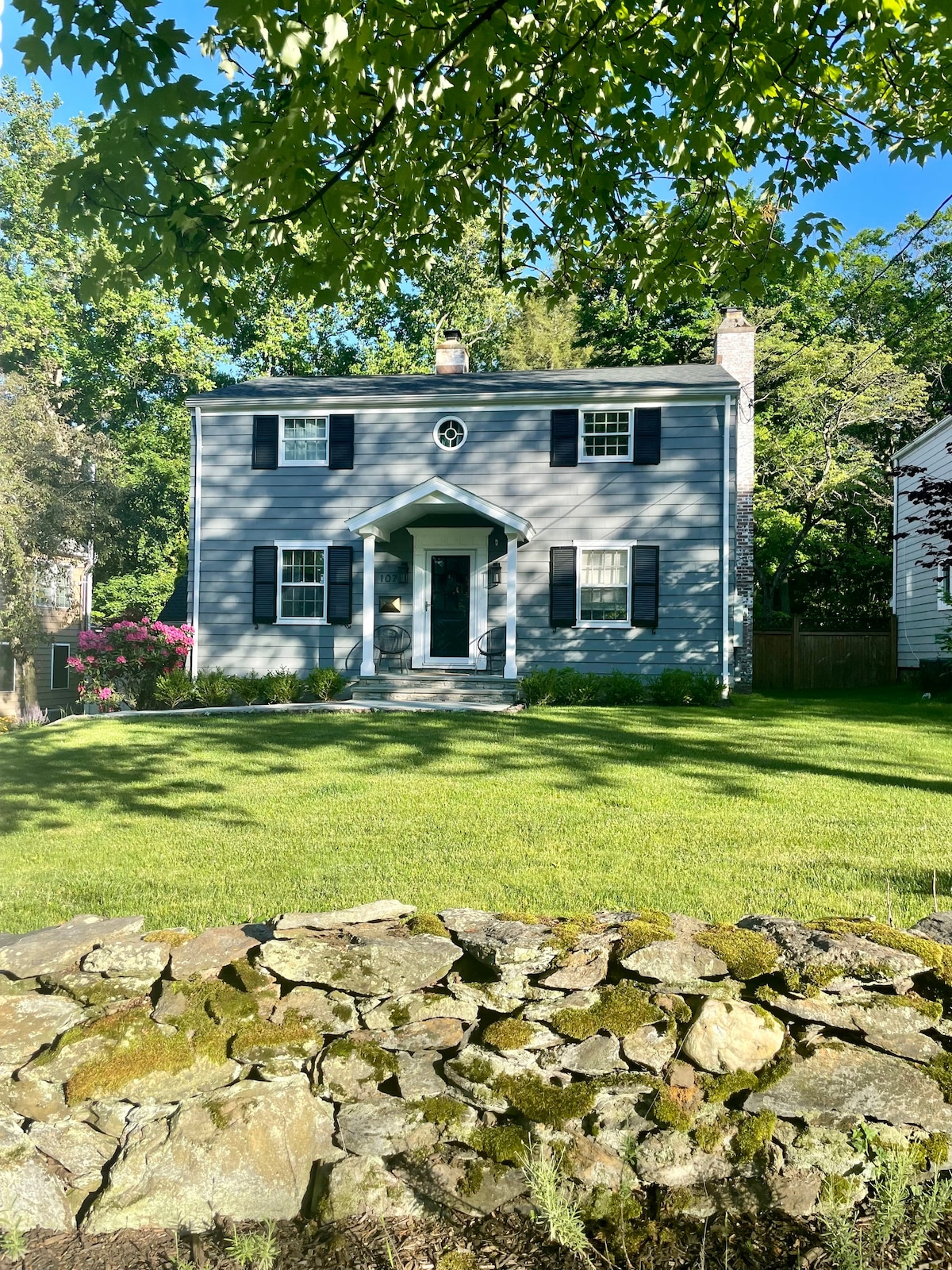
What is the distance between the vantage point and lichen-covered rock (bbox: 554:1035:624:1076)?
8.74 feet

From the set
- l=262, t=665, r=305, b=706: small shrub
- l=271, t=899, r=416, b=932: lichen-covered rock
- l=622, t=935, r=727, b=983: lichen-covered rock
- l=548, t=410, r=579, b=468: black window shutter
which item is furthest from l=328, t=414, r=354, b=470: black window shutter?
l=622, t=935, r=727, b=983: lichen-covered rock

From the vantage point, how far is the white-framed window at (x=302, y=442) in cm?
1603

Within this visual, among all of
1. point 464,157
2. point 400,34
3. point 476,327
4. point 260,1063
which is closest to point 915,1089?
point 260,1063

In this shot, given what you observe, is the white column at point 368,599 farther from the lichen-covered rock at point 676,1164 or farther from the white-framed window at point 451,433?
the lichen-covered rock at point 676,1164

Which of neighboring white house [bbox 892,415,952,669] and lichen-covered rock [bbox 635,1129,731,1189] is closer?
lichen-covered rock [bbox 635,1129,731,1189]

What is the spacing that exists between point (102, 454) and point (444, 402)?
5.70m

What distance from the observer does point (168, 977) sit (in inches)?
113

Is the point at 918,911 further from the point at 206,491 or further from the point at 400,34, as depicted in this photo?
the point at 206,491

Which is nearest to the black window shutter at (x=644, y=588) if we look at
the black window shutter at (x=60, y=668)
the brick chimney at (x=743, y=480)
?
the brick chimney at (x=743, y=480)

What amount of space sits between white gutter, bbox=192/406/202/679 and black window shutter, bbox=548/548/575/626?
615 centimetres

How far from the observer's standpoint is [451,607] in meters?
15.7

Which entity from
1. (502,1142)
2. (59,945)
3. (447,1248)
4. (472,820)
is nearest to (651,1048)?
(502,1142)

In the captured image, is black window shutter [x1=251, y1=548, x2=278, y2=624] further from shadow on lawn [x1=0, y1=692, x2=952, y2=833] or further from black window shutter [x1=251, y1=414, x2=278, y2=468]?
shadow on lawn [x1=0, y1=692, x2=952, y2=833]

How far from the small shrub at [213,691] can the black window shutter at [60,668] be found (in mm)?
4554
